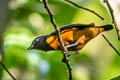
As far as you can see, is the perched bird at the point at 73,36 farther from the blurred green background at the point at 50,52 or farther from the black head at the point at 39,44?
the blurred green background at the point at 50,52

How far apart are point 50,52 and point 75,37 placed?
1.55 metres

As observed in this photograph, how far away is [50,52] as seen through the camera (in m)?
6.07

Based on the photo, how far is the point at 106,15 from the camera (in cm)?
621

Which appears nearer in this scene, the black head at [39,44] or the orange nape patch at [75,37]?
the orange nape patch at [75,37]

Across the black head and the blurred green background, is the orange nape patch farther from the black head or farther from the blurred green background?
the blurred green background

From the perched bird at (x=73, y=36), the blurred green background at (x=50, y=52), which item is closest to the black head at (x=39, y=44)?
the perched bird at (x=73, y=36)

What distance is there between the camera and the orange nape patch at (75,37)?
430 centimetres

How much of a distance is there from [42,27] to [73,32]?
3.14 meters

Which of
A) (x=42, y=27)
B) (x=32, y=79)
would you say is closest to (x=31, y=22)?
(x=42, y=27)

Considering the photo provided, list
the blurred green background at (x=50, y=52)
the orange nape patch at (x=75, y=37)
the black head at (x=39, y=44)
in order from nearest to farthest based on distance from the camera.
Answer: the orange nape patch at (x=75, y=37)
the black head at (x=39, y=44)
the blurred green background at (x=50, y=52)

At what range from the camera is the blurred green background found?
6.04 metres

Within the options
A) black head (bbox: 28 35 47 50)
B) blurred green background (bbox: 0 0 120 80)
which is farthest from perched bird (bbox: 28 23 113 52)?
blurred green background (bbox: 0 0 120 80)

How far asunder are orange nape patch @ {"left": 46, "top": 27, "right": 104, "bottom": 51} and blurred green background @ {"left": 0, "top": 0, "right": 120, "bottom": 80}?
98 centimetres

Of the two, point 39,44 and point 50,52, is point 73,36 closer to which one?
point 39,44
